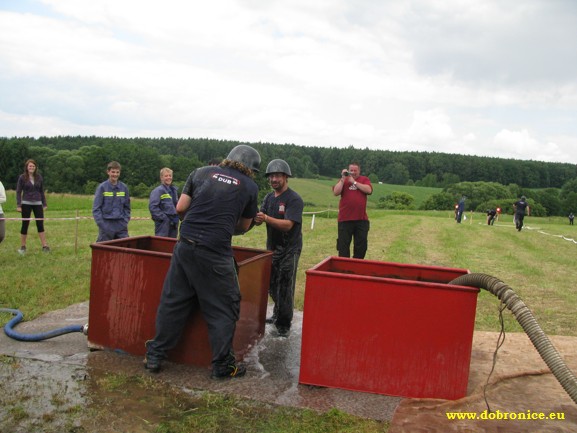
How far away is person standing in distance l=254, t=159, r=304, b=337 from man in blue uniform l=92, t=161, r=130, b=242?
3.10 m

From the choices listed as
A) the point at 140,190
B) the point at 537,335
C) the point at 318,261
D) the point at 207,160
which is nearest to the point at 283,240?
the point at 537,335

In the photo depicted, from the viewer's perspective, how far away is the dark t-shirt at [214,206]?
14.7ft

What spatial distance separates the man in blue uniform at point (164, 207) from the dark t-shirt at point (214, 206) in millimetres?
4157

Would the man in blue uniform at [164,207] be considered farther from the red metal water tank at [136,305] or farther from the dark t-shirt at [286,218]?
the red metal water tank at [136,305]

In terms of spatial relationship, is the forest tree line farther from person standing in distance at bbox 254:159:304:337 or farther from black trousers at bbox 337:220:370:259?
person standing in distance at bbox 254:159:304:337

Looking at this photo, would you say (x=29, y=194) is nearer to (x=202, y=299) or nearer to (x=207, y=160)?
(x=202, y=299)

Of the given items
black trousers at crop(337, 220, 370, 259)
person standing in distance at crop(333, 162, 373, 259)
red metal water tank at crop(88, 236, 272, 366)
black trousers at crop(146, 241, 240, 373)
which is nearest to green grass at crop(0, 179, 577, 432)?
black trousers at crop(146, 241, 240, 373)

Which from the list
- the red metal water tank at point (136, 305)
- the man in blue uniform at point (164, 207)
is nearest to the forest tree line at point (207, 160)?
the man in blue uniform at point (164, 207)

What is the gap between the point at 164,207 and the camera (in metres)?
8.63

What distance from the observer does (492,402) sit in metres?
4.20

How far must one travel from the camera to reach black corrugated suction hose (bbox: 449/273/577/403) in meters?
3.49

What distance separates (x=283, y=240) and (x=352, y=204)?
2921 millimetres

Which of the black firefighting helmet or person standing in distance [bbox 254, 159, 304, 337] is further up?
the black firefighting helmet

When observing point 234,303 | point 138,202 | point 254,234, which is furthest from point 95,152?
point 234,303
